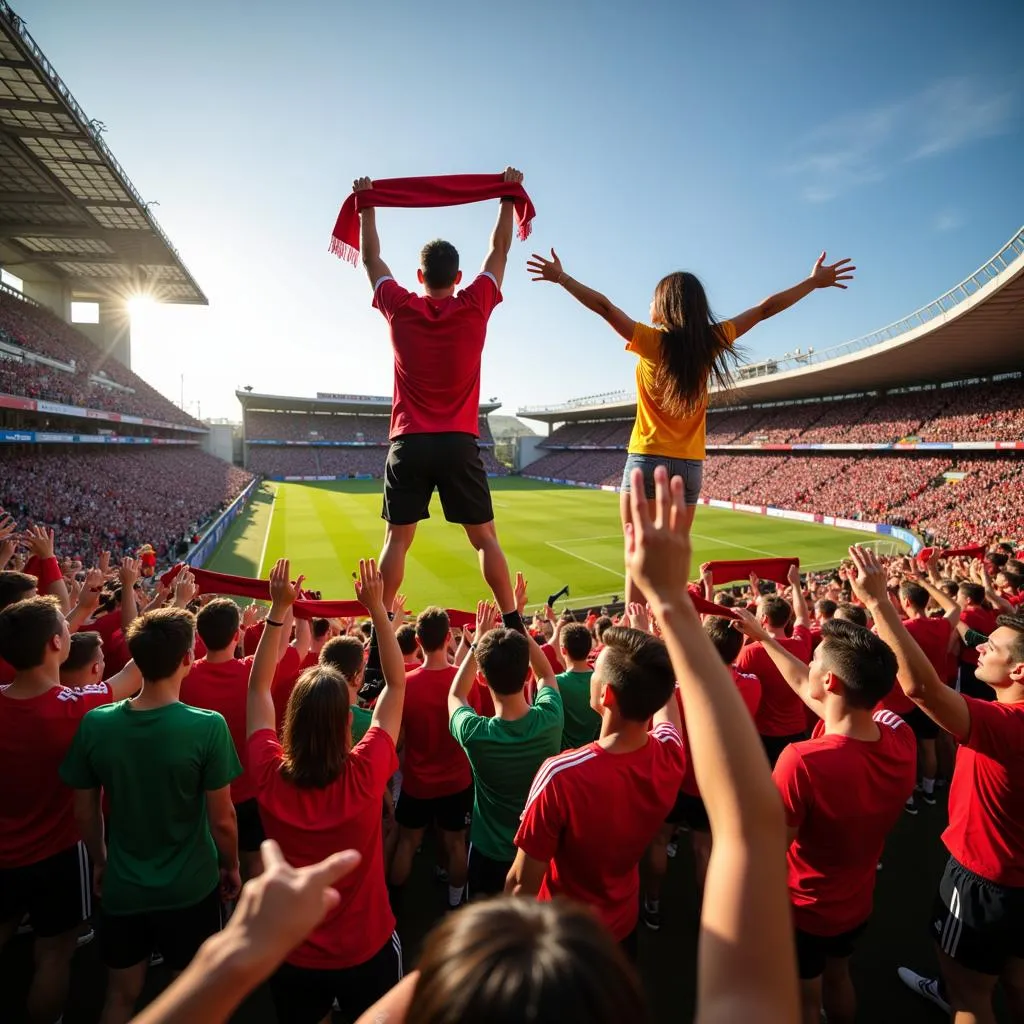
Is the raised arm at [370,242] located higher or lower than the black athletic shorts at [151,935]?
higher

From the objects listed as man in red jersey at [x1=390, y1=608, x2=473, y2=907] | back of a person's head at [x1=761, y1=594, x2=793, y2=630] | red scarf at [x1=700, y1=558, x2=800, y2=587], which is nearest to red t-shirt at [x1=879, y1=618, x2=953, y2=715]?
back of a person's head at [x1=761, y1=594, x2=793, y2=630]

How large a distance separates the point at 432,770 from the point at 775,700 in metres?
2.92

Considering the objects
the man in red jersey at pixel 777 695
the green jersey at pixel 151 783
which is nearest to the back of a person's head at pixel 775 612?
the man in red jersey at pixel 777 695

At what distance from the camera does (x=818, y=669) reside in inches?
111

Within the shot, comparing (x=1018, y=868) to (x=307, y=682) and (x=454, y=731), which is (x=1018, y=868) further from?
(x=307, y=682)

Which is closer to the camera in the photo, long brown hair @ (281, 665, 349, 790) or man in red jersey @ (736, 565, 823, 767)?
long brown hair @ (281, 665, 349, 790)

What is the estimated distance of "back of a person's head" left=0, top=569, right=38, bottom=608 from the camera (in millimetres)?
3797

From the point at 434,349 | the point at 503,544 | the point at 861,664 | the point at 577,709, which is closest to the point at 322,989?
the point at 577,709

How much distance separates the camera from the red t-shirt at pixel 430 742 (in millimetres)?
3809

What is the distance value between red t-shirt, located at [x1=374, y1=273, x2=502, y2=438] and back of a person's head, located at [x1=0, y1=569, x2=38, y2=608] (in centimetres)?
296

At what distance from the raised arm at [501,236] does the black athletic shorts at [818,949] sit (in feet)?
13.0

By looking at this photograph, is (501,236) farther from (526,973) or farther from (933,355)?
(933,355)

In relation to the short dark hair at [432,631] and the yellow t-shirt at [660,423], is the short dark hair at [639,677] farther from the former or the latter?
the short dark hair at [432,631]

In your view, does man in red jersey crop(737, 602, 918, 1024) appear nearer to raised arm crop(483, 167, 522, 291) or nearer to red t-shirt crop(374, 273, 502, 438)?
red t-shirt crop(374, 273, 502, 438)
